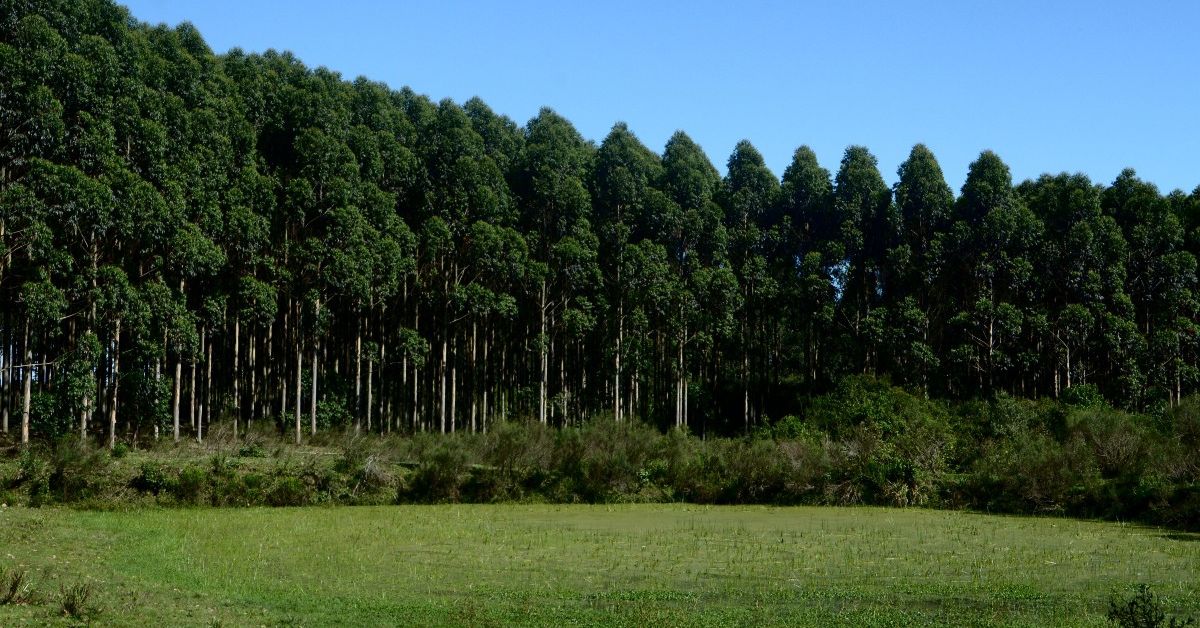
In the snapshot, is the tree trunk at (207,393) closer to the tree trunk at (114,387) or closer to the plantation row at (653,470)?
the tree trunk at (114,387)

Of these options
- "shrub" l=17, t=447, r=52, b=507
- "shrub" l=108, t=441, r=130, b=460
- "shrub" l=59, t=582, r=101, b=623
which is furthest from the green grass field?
"shrub" l=108, t=441, r=130, b=460

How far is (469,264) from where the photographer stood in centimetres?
5031

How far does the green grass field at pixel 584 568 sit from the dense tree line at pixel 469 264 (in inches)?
523

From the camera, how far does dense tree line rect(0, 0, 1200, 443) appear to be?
39062 millimetres

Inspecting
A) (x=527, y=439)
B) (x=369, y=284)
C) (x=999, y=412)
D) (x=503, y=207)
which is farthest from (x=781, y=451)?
(x=503, y=207)

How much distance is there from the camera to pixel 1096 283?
51031 millimetres

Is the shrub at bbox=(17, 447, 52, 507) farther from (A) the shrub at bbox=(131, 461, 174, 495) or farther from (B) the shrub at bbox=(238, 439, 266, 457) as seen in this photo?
(B) the shrub at bbox=(238, 439, 266, 457)

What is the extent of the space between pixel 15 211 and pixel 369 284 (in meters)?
13.3

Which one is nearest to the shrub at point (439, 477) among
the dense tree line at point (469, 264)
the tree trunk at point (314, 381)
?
the dense tree line at point (469, 264)

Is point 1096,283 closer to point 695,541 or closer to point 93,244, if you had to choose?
point 695,541

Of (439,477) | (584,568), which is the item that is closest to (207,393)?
(439,477)

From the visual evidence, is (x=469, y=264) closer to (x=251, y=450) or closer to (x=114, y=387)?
(x=114, y=387)

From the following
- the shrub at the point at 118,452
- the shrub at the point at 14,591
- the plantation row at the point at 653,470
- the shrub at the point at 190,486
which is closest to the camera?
the shrub at the point at 14,591

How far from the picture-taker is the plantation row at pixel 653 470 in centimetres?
3056
